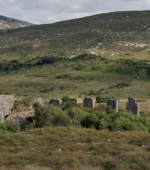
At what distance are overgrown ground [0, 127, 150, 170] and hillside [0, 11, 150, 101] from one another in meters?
27.5

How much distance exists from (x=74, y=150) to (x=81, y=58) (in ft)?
249

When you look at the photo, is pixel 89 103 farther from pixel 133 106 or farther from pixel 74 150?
pixel 74 150

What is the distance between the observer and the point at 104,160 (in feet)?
33.6

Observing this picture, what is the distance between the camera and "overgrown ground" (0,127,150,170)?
1004 centimetres

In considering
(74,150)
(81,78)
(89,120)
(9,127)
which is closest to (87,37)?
(81,78)

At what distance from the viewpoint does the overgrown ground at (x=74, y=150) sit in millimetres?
10039

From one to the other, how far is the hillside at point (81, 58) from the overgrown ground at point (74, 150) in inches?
1084

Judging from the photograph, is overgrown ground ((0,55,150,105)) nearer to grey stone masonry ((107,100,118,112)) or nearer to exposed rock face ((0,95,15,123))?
grey stone masonry ((107,100,118,112))

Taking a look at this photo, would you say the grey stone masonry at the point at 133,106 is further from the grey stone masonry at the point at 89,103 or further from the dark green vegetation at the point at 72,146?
the dark green vegetation at the point at 72,146

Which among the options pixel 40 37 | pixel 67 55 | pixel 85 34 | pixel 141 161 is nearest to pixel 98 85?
pixel 67 55

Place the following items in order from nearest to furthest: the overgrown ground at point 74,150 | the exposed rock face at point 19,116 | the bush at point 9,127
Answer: the overgrown ground at point 74,150, the bush at point 9,127, the exposed rock face at point 19,116

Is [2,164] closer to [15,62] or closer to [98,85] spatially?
[98,85]

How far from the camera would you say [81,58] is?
87.8 meters

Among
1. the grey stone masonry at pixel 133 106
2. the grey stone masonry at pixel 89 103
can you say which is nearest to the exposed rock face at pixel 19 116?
the grey stone masonry at pixel 89 103
